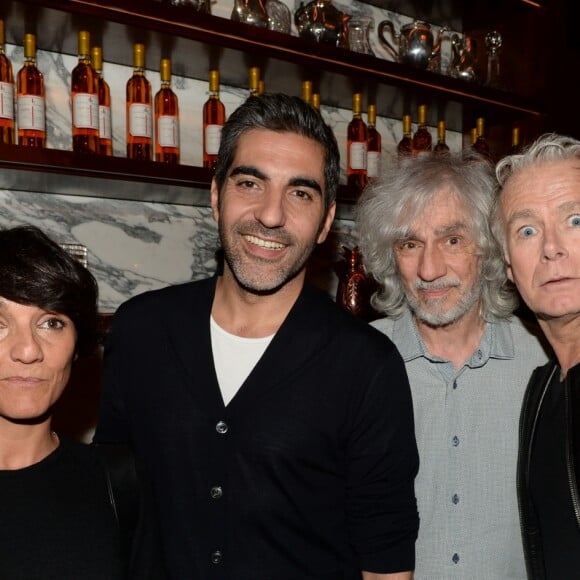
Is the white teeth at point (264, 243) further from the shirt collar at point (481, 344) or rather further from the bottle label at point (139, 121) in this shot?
the bottle label at point (139, 121)

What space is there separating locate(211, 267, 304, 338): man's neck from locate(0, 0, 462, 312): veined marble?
2.85 ft

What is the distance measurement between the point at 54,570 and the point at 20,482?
0.16m

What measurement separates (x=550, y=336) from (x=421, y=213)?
1.57 feet

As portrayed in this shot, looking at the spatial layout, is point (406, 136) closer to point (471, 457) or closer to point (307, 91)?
point (307, 91)

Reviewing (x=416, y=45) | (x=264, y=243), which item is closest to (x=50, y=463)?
(x=264, y=243)

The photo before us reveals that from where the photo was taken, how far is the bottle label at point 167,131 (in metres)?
2.05

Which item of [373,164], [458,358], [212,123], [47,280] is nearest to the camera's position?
[47,280]

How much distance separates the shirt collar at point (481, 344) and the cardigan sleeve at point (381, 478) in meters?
0.26

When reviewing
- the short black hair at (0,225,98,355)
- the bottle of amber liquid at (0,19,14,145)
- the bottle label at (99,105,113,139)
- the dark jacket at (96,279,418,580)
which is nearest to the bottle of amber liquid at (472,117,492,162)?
the bottle label at (99,105,113,139)

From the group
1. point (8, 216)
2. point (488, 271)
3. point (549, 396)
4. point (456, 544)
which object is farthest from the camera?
point (8, 216)

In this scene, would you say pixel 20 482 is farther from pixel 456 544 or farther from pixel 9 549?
pixel 456 544

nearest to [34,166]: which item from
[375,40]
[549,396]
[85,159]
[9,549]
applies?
[85,159]

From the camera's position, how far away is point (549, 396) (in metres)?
1.45

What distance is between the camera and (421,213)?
1765 millimetres
